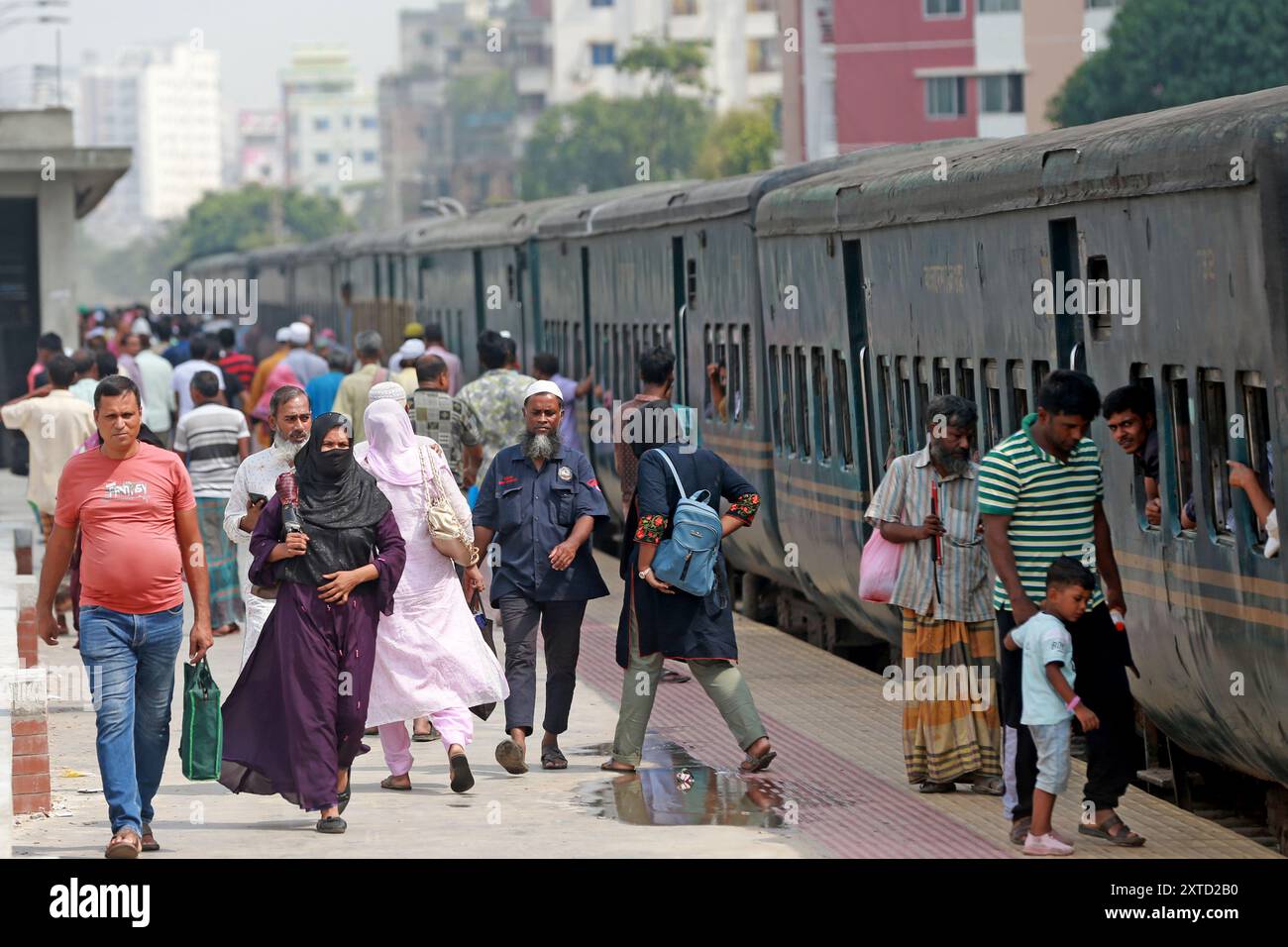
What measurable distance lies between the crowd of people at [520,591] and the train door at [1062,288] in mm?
672

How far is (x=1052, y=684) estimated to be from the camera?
8.31 m

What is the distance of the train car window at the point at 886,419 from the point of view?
12.7 m

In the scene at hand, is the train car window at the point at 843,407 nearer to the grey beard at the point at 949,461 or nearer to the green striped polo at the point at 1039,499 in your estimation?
the grey beard at the point at 949,461

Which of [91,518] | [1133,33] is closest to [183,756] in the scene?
[91,518]

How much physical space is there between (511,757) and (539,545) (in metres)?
0.92

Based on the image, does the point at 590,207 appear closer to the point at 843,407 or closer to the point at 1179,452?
the point at 843,407

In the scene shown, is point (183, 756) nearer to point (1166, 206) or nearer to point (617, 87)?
point (1166, 206)

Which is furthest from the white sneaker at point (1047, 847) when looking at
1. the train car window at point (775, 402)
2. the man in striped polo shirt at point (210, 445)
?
the man in striped polo shirt at point (210, 445)

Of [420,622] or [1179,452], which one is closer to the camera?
[1179,452]

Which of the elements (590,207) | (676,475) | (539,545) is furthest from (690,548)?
(590,207)
